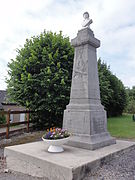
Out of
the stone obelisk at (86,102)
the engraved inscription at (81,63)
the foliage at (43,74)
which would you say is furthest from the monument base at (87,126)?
the foliage at (43,74)

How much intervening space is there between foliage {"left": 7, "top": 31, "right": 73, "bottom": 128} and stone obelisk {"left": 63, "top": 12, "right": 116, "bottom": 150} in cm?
253

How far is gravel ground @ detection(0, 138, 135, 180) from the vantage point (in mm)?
3076

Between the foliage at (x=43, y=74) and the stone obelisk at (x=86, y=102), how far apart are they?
8.30 ft

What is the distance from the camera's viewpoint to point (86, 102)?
16.1ft

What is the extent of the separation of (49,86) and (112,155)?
15.6 ft

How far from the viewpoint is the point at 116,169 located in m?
3.42

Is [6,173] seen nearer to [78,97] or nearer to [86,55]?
[78,97]

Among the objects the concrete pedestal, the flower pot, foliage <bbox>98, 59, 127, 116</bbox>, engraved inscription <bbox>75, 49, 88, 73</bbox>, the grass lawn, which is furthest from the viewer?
foliage <bbox>98, 59, 127, 116</bbox>

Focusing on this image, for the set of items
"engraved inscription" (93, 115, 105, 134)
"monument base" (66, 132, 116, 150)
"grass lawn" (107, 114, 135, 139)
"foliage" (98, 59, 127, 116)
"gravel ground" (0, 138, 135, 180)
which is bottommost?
"grass lawn" (107, 114, 135, 139)

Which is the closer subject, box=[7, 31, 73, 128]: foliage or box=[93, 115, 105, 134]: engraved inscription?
box=[93, 115, 105, 134]: engraved inscription

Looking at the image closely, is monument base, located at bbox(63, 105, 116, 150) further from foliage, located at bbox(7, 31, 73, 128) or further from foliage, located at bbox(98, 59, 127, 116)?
foliage, located at bbox(98, 59, 127, 116)

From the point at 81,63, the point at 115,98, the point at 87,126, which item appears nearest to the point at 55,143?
the point at 87,126

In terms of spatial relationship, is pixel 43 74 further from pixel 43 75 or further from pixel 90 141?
pixel 90 141

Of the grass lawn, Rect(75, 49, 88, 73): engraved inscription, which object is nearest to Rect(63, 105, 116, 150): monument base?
Rect(75, 49, 88, 73): engraved inscription
